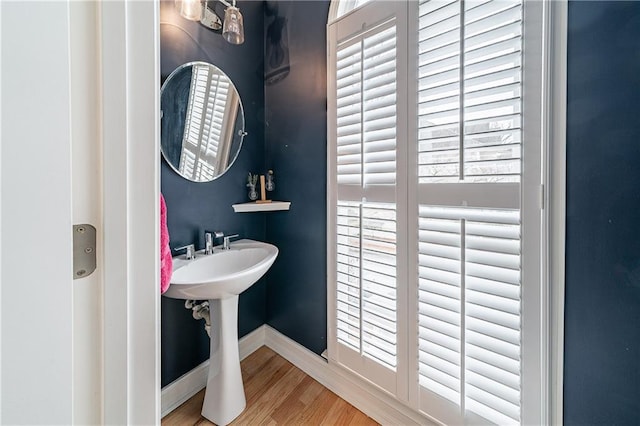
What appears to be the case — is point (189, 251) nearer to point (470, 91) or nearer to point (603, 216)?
point (470, 91)

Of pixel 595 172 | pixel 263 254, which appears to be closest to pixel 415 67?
pixel 595 172

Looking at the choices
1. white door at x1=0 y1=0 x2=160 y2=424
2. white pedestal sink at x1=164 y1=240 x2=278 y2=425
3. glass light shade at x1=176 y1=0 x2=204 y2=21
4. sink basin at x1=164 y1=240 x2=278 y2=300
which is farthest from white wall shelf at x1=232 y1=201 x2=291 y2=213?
white door at x1=0 y1=0 x2=160 y2=424

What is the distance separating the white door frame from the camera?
407mm

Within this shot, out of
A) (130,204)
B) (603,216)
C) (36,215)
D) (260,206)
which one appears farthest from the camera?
(260,206)

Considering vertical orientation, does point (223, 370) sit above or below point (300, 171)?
below

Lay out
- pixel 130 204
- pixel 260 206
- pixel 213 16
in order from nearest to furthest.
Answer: pixel 130 204 < pixel 213 16 < pixel 260 206

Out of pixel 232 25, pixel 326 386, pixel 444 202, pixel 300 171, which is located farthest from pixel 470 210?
pixel 232 25

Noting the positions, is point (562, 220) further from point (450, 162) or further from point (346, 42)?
point (346, 42)

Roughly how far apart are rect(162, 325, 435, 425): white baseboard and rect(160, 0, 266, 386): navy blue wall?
6cm

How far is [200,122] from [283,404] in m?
1.60

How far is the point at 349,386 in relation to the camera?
1.42 meters

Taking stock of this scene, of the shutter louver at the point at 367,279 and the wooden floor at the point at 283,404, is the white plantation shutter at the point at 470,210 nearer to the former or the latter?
the shutter louver at the point at 367,279

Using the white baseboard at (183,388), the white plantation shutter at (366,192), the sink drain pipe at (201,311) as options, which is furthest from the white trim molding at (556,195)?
the white baseboard at (183,388)

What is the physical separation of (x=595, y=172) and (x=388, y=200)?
68 centimetres
